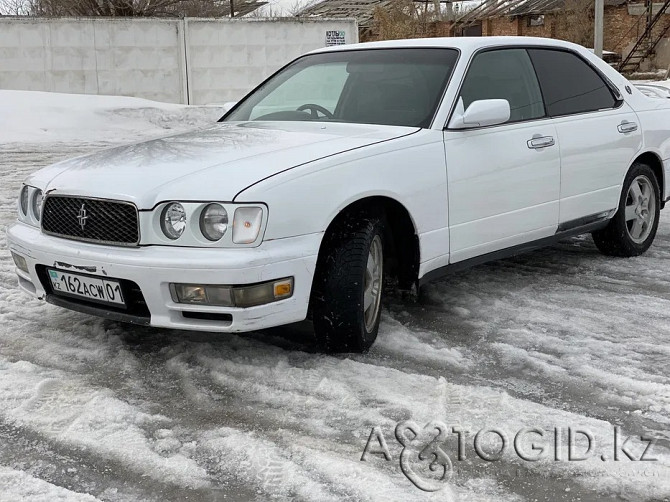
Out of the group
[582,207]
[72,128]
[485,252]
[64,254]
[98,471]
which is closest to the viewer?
[98,471]

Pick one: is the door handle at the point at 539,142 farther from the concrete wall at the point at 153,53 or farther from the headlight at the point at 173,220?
the concrete wall at the point at 153,53

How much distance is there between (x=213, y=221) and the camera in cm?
358

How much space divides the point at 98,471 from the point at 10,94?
48.6ft

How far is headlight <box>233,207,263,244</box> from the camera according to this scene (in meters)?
3.54

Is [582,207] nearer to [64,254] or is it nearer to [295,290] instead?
[295,290]

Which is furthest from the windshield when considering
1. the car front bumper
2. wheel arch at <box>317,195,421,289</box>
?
the car front bumper

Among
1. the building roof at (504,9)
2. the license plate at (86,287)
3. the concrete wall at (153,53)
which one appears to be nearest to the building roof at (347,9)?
the building roof at (504,9)

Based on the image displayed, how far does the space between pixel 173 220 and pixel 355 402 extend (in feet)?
3.53

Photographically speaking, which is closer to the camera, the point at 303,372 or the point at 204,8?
the point at 303,372

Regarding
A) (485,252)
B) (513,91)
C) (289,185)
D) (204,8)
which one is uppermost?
(204,8)

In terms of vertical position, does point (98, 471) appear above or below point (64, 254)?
below

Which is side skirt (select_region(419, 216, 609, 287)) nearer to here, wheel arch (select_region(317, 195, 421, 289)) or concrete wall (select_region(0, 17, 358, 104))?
wheel arch (select_region(317, 195, 421, 289))

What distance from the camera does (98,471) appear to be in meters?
2.96

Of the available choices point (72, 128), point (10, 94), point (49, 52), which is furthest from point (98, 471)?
point (49, 52)
